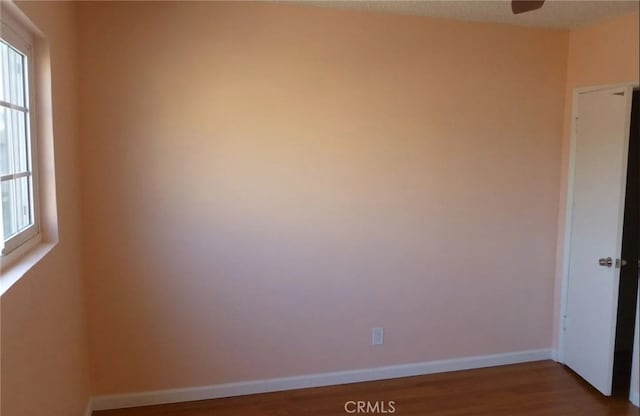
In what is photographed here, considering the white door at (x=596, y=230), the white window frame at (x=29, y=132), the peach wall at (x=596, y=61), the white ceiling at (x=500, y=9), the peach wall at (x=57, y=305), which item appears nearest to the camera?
the peach wall at (x=57, y=305)

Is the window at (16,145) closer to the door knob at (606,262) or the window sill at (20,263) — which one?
the window sill at (20,263)

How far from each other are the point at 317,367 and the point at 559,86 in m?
2.63

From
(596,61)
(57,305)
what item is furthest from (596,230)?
(57,305)

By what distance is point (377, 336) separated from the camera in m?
3.44

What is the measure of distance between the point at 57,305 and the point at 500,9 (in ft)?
9.64

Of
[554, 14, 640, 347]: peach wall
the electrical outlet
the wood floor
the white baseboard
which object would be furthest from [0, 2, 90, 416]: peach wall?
[554, 14, 640, 347]: peach wall

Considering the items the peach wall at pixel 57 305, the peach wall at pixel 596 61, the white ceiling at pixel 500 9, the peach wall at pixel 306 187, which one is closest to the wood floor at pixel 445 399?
the peach wall at pixel 306 187

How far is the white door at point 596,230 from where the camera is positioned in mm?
3139

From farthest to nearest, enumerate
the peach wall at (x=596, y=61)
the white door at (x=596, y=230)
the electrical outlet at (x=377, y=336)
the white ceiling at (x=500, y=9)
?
the electrical outlet at (x=377, y=336) → the white door at (x=596, y=230) → the peach wall at (x=596, y=61) → the white ceiling at (x=500, y=9)

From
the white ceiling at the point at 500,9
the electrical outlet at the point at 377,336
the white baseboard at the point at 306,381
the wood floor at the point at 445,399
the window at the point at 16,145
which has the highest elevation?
the white ceiling at the point at 500,9

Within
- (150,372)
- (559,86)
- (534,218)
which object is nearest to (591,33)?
(559,86)

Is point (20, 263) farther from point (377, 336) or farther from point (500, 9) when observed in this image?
point (500, 9)

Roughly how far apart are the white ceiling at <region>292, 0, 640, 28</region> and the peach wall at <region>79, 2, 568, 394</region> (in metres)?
0.10

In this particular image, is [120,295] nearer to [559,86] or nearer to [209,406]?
[209,406]
